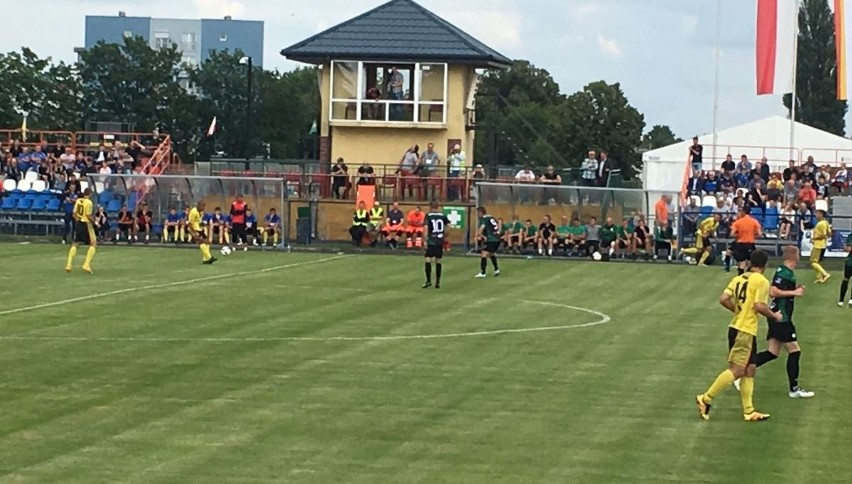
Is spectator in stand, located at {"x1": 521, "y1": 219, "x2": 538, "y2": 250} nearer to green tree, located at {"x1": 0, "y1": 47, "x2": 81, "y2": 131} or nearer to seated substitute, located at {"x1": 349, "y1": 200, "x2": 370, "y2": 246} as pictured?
seated substitute, located at {"x1": 349, "y1": 200, "x2": 370, "y2": 246}

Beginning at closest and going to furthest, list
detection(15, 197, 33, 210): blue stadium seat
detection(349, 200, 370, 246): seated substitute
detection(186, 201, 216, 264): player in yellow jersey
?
1. detection(186, 201, 216, 264): player in yellow jersey
2. detection(349, 200, 370, 246): seated substitute
3. detection(15, 197, 33, 210): blue stadium seat

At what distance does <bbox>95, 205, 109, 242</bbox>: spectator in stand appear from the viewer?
1774 inches

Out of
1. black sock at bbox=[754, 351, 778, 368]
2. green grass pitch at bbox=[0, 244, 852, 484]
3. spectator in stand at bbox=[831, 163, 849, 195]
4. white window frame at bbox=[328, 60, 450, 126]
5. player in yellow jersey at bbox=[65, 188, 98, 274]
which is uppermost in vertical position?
Answer: white window frame at bbox=[328, 60, 450, 126]

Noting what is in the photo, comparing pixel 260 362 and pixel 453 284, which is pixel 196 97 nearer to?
pixel 453 284

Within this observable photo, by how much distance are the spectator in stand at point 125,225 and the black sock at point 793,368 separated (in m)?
30.6

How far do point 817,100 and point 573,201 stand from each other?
69.9m

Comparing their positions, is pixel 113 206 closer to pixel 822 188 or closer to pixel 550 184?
pixel 550 184

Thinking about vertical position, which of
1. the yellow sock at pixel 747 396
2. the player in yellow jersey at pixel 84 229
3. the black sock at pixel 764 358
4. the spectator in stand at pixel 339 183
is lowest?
the yellow sock at pixel 747 396

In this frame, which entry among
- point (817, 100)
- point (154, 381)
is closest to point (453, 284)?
point (154, 381)

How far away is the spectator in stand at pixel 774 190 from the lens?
44.9m

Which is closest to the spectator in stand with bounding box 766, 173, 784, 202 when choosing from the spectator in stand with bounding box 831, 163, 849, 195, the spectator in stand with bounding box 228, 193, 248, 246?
the spectator in stand with bounding box 831, 163, 849, 195

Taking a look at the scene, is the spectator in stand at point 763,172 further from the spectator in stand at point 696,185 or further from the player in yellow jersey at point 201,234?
the player in yellow jersey at point 201,234

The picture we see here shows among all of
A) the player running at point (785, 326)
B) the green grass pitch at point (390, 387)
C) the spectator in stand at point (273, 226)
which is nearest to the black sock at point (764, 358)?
the player running at point (785, 326)

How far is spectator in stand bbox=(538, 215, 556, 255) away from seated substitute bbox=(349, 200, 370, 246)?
17.5 feet
